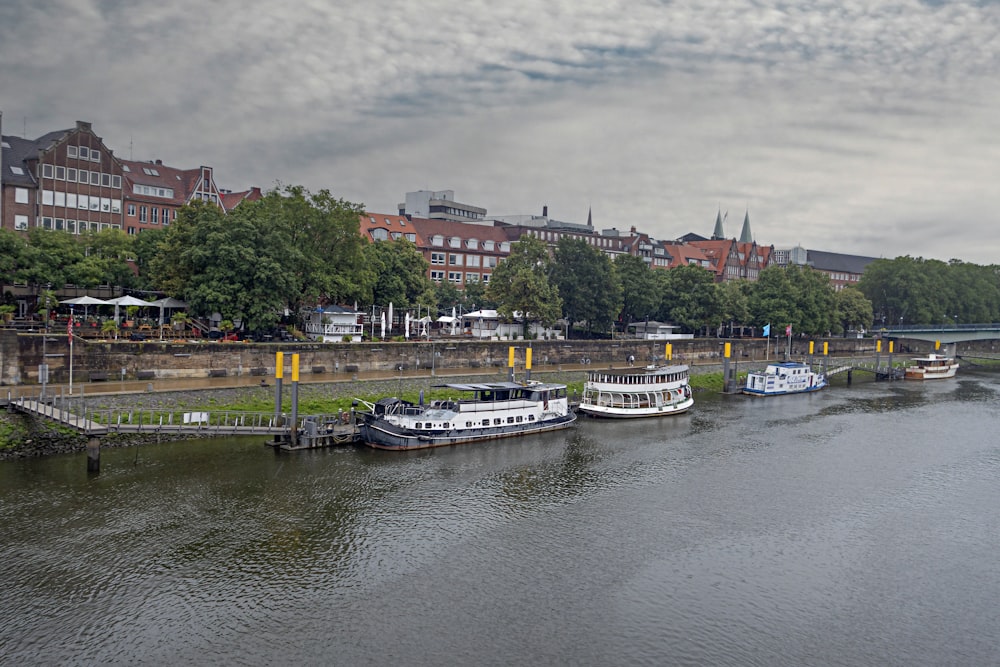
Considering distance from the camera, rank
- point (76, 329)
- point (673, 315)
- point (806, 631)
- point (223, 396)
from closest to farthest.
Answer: point (806, 631), point (223, 396), point (76, 329), point (673, 315)

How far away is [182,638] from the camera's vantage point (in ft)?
80.0

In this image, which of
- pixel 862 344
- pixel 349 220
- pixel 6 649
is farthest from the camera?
pixel 862 344

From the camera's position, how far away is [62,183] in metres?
90.8

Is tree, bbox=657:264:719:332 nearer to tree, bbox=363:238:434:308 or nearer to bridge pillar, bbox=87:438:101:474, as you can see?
tree, bbox=363:238:434:308

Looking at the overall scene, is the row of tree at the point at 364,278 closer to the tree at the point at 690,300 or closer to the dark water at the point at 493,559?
the tree at the point at 690,300

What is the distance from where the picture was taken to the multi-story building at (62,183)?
87.7 metres

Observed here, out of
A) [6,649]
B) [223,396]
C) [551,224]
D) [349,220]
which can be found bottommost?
[6,649]

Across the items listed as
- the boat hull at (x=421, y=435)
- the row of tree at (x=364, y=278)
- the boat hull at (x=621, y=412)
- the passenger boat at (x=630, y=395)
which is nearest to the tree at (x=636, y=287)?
the row of tree at (x=364, y=278)

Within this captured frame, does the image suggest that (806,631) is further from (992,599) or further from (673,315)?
(673,315)

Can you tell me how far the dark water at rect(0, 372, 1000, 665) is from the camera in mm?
24875

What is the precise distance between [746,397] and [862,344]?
208 feet

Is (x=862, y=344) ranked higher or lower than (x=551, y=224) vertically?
lower

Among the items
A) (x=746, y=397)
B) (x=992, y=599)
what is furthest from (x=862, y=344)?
(x=992, y=599)

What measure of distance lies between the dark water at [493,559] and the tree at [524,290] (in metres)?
41.4
